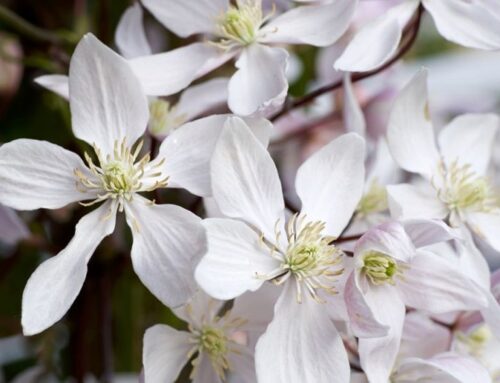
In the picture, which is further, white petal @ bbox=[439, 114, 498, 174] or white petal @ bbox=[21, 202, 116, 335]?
Result: white petal @ bbox=[439, 114, 498, 174]

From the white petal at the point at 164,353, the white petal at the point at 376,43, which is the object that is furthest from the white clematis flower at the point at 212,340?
the white petal at the point at 376,43

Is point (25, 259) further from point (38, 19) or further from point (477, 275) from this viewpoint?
point (477, 275)

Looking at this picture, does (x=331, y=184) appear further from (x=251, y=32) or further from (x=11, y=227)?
(x=11, y=227)

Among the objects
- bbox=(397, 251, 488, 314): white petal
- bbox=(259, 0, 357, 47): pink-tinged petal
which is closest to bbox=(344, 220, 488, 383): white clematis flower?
bbox=(397, 251, 488, 314): white petal

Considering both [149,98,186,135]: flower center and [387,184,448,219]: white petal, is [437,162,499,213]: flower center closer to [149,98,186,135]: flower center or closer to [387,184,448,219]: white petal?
[387,184,448,219]: white petal

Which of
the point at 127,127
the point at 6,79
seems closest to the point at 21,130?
the point at 6,79

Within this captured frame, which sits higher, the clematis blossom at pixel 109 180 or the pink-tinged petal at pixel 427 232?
the clematis blossom at pixel 109 180

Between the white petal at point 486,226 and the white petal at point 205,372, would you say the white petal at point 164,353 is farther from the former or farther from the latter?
the white petal at point 486,226
